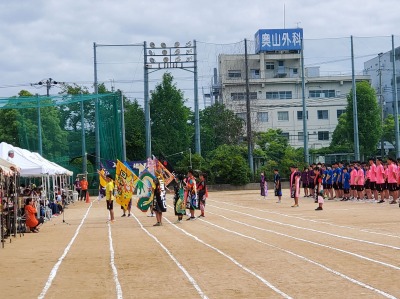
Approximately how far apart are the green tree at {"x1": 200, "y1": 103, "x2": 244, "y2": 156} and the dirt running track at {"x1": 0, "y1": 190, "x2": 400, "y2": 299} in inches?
1932

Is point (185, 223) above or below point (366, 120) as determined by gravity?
below

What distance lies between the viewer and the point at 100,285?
1165 cm

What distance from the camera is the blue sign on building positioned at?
82438mm

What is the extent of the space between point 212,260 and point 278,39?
7048 cm

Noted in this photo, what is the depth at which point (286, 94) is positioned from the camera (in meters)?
84.9

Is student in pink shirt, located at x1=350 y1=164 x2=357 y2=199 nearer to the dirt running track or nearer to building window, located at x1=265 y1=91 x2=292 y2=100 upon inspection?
the dirt running track

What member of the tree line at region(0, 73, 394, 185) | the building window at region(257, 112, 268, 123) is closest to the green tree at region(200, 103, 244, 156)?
the tree line at region(0, 73, 394, 185)

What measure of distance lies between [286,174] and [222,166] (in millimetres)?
6019

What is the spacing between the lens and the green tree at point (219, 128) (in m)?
73.9

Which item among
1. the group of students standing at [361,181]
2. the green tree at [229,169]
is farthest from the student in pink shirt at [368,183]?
the green tree at [229,169]

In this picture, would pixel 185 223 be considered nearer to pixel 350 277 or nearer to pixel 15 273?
pixel 15 273

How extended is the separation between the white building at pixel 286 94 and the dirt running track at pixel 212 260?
Answer: 57.7 metres

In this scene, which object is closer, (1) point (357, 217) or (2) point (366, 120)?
(1) point (357, 217)

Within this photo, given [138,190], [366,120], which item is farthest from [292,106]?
[138,190]
